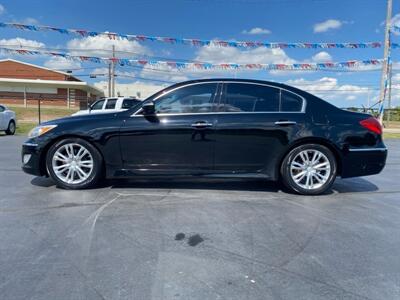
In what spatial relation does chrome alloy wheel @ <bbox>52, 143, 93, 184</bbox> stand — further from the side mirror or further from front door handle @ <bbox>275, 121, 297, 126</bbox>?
front door handle @ <bbox>275, 121, 297, 126</bbox>

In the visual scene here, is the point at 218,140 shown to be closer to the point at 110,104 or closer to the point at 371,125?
the point at 371,125

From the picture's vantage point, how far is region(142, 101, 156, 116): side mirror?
465 centimetres

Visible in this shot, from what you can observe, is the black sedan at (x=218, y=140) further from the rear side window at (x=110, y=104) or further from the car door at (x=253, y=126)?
the rear side window at (x=110, y=104)

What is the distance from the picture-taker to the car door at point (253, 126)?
15.4 feet

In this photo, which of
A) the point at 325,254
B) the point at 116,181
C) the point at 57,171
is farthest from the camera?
the point at 116,181

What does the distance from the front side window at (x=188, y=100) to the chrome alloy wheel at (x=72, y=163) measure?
1192 millimetres

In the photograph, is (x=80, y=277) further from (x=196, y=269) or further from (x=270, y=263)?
(x=270, y=263)

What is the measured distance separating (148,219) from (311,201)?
7.11ft

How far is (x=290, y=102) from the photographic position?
4844mm

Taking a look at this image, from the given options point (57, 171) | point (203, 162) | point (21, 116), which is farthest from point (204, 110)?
point (21, 116)

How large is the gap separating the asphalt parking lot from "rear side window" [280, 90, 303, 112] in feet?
3.92

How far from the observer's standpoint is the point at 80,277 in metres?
2.48

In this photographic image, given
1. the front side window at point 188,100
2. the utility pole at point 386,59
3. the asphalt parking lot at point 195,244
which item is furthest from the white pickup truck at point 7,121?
the utility pole at point 386,59

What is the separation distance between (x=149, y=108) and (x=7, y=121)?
1211 centimetres
